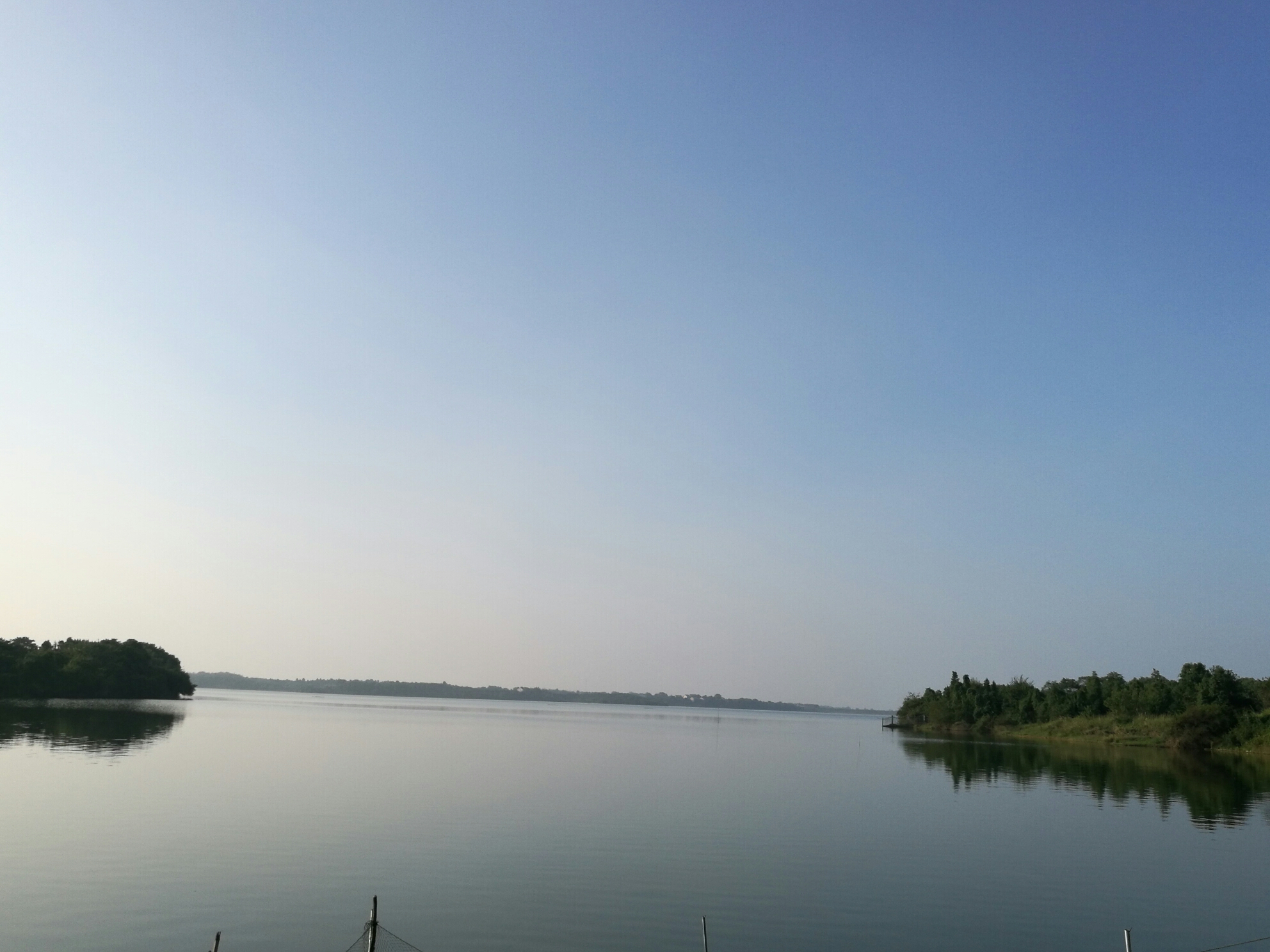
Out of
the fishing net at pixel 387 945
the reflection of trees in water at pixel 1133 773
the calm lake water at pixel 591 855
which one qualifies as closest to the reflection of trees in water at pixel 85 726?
the calm lake water at pixel 591 855

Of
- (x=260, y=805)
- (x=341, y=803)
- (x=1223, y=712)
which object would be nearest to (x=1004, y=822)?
(x=341, y=803)

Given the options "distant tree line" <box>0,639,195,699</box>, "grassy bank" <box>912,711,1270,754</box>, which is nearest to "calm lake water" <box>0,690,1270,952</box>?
"grassy bank" <box>912,711,1270,754</box>

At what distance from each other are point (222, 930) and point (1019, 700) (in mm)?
168869

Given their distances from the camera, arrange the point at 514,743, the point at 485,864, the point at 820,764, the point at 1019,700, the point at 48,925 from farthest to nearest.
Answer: the point at 1019,700
the point at 514,743
the point at 820,764
the point at 485,864
the point at 48,925

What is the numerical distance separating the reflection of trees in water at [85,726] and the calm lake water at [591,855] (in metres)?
1.12

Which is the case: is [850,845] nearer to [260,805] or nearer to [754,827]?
[754,827]

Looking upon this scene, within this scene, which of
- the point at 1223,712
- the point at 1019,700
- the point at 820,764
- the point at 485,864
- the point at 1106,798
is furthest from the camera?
the point at 1019,700

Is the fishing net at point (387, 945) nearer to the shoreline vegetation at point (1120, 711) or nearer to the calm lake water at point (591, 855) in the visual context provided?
the calm lake water at point (591, 855)

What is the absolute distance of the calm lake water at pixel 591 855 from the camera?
23281 mm

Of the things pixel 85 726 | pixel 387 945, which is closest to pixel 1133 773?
pixel 387 945

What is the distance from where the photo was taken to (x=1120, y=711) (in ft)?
440

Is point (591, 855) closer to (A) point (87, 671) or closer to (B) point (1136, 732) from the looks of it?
(B) point (1136, 732)

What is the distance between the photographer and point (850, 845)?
1469 inches

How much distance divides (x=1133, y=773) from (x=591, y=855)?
63200 mm
